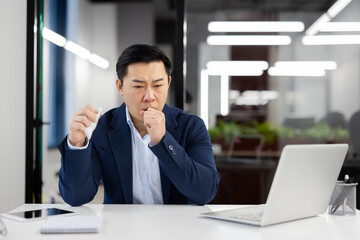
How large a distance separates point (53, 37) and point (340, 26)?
236 centimetres

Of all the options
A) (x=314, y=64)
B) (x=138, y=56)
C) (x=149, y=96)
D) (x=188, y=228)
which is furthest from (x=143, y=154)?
(x=314, y=64)

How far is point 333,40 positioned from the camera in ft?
12.2

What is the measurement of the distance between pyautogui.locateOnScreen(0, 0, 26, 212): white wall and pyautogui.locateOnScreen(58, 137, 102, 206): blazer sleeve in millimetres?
1689

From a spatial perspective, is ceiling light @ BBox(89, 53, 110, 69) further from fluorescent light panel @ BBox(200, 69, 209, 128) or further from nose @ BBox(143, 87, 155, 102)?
nose @ BBox(143, 87, 155, 102)

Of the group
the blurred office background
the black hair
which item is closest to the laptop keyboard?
the black hair

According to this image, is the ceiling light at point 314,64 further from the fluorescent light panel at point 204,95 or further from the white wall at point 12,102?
the white wall at point 12,102

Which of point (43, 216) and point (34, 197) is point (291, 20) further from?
point (43, 216)

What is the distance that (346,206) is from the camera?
1632mm

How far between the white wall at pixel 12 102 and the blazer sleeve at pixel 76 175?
1.69m

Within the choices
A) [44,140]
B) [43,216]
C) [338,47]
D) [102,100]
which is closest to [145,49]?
[43,216]

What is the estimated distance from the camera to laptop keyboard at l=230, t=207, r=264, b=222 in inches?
57.6

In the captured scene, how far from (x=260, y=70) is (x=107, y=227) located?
8.86 feet

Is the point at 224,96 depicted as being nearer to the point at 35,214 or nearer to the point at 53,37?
the point at 53,37

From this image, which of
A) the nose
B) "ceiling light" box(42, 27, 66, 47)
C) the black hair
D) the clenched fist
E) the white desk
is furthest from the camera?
"ceiling light" box(42, 27, 66, 47)
